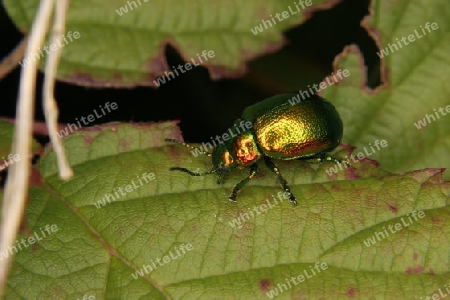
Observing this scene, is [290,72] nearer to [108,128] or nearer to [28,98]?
[108,128]

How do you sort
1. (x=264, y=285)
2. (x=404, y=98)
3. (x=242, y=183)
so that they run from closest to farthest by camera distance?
1. (x=264, y=285)
2. (x=242, y=183)
3. (x=404, y=98)

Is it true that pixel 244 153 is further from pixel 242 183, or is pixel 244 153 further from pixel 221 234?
pixel 221 234

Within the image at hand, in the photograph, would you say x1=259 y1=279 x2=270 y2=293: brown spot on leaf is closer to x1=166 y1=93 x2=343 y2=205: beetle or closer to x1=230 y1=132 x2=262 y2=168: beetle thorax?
x1=166 y1=93 x2=343 y2=205: beetle

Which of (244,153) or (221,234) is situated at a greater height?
(244,153)

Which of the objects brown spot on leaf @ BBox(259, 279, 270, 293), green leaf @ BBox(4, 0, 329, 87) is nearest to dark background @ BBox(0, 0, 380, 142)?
green leaf @ BBox(4, 0, 329, 87)

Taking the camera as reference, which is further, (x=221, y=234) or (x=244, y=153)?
(x=244, y=153)

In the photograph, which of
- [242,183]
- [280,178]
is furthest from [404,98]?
[242,183]

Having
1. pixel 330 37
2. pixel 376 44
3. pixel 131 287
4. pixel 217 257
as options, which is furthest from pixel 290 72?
pixel 131 287
